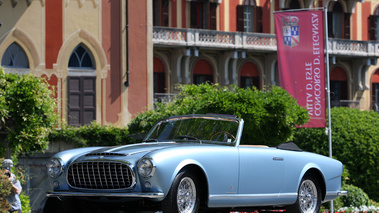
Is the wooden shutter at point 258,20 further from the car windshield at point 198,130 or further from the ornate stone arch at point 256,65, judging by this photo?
the car windshield at point 198,130

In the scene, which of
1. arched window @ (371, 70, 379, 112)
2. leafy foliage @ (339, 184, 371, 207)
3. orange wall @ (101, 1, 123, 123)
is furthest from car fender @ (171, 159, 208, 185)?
arched window @ (371, 70, 379, 112)

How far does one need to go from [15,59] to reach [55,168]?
759 inches

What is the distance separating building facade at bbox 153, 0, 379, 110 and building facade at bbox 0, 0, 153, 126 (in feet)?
11.4

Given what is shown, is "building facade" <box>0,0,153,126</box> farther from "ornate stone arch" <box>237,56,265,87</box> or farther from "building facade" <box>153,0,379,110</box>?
"ornate stone arch" <box>237,56,265,87</box>

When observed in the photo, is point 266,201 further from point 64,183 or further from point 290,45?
point 290,45

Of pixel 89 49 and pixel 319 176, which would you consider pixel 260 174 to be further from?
pixel 89 49

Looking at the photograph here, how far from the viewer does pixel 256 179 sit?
1062 centimetres

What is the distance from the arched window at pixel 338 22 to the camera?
→ 40.3 metres

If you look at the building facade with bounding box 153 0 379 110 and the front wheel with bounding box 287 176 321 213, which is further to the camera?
the building facade with bounding box 153 0 379 110

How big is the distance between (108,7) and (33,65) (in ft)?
11.6

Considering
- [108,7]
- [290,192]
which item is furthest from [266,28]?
[290,192]

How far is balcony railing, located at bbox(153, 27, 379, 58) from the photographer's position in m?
34.3

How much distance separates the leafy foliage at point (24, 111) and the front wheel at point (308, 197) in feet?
39.4

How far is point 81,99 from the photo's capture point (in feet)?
96.5
